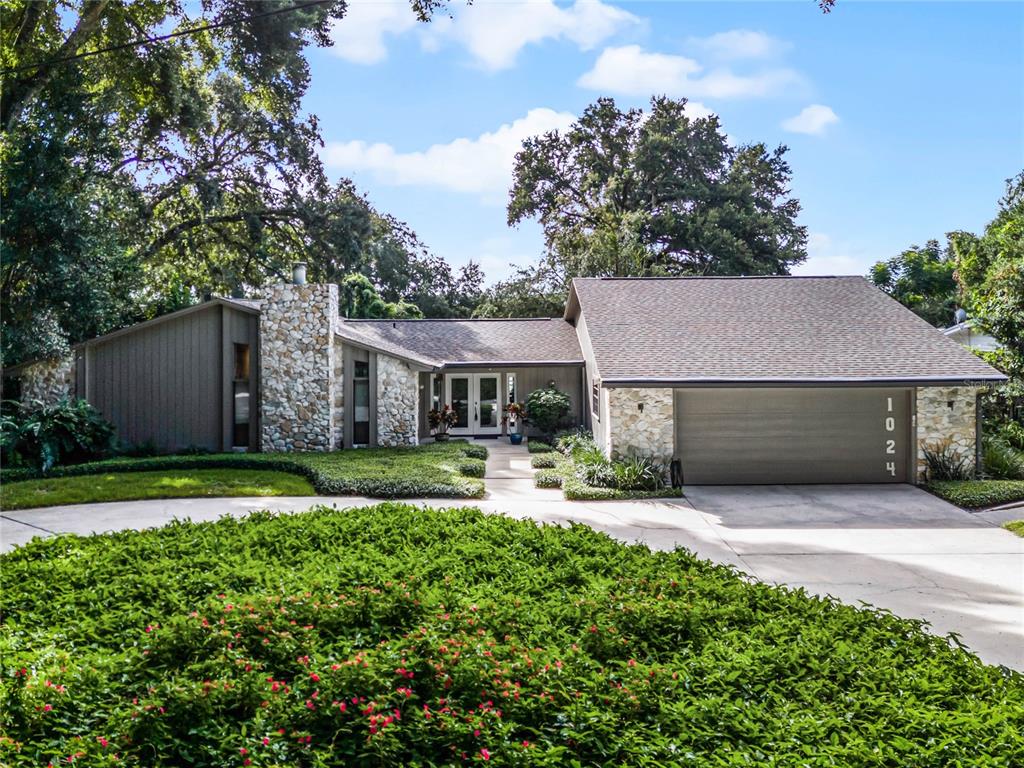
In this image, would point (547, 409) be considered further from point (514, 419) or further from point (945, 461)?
point (945, 461)

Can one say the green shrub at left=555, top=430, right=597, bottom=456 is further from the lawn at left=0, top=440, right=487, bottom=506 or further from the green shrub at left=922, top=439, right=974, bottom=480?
the green shrub at left=922, top=439, right=974, bottom=480

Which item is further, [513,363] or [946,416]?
[513,363]

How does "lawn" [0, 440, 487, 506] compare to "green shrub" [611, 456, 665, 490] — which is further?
"green shrub" [611, 456, 665, 490]

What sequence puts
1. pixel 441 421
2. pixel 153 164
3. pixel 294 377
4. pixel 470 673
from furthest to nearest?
pixel 153 164 → pixel 441 421 → pixel 294 377 → pixel 470 673

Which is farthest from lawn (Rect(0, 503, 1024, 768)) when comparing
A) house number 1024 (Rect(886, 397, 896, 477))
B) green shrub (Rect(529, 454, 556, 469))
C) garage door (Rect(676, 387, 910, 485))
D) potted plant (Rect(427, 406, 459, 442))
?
potted plant (Rect(427, 406, 459, 442))

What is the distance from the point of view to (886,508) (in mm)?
10000

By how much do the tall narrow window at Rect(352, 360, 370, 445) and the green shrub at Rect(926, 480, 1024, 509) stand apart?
11.6 metres

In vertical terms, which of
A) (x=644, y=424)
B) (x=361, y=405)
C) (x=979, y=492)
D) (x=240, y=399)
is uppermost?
(x=240, y=399)

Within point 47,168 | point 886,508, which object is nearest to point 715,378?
point 886,508

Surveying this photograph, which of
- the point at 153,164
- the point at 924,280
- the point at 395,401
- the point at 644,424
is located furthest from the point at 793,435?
the point at 924,280

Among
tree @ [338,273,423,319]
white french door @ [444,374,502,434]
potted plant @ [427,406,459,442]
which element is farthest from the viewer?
tree @ [338,273,423,319]

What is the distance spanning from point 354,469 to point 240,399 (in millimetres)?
4763

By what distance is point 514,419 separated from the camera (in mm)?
18266

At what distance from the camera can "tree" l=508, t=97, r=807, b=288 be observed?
Answer: 2783 cm
